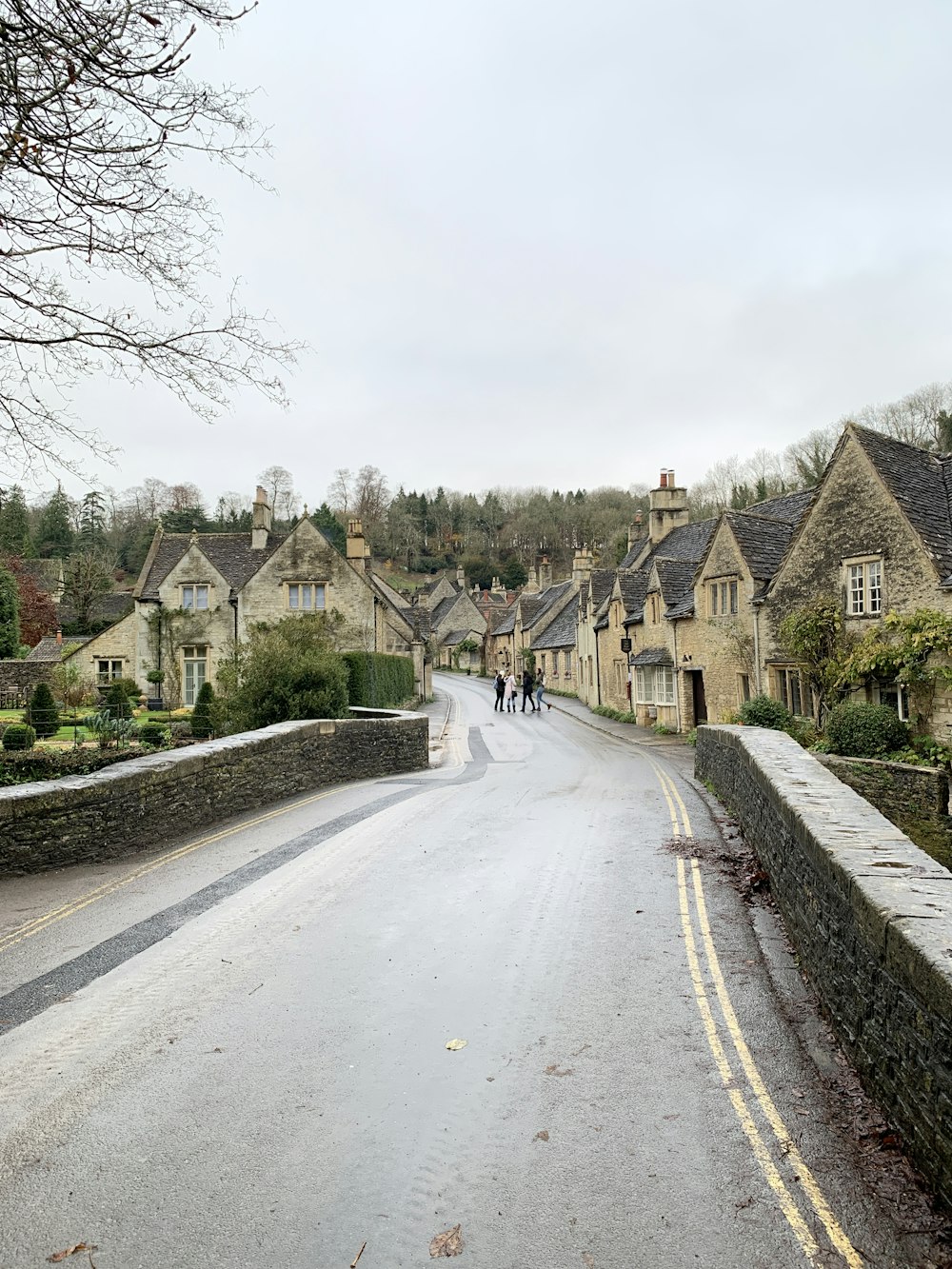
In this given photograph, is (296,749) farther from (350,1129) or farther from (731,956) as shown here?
(350,1129)

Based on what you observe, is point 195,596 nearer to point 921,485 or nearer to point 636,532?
point 636,532

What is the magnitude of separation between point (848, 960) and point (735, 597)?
24.2 m

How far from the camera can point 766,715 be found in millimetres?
23406

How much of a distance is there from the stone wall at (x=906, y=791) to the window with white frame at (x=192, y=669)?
95.3 feet

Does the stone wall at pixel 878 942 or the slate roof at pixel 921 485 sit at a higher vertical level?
the slate roof at pixel 921 485

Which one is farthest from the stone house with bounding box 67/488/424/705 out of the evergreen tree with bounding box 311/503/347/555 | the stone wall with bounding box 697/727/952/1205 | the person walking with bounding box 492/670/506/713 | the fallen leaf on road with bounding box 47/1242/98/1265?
the evergreen tree with bounding box 311/503/347/555

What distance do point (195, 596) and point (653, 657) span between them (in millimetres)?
21499

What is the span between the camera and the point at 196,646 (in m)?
39.4

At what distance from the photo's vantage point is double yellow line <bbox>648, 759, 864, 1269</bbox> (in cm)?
364

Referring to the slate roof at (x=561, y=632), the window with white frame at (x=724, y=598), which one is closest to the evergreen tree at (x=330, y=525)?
the slate roof at (x=561, y=632)

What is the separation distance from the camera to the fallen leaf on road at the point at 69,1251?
140 inches

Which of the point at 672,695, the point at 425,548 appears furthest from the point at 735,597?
the point at 425,548

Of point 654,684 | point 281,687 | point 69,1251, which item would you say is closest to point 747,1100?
point 69,1251

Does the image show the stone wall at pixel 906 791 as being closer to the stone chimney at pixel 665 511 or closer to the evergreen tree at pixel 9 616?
the stone chimney at pixel 665 511
